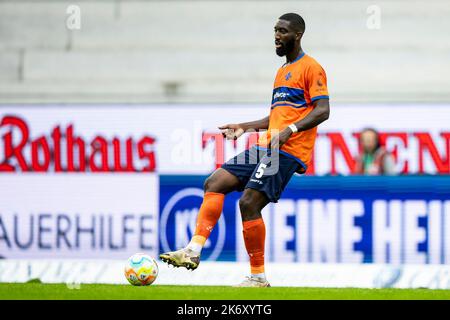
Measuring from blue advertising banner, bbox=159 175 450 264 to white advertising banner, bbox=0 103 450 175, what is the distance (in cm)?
24

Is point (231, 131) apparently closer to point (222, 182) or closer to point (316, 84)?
point (222, 182)

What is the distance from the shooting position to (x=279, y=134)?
24.3ft

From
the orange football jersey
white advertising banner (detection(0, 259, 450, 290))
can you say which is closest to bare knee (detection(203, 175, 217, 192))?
the orange football jersey

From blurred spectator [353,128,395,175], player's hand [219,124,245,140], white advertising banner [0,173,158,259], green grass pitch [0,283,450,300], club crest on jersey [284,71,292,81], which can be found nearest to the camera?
green grass pitch [0,283,450,300]

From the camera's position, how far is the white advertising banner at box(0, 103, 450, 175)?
1280 cm

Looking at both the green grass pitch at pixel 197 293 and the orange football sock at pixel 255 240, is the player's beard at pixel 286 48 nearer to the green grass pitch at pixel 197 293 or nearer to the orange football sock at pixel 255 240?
the orange football sock at pixel 255 240

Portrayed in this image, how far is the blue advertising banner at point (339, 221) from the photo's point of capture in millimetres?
12688

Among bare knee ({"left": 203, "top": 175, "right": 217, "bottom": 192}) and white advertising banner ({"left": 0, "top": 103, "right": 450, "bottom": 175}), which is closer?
bare knee ({"left": 203, "top": 175, "right": 217, "bottom": 192})

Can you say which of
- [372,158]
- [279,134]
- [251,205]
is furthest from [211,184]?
[372,158]

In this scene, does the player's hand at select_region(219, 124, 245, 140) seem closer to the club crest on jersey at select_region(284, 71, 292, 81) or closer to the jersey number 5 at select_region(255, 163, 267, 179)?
the jersey number 5 at select_region(255, 163, 267, 179)

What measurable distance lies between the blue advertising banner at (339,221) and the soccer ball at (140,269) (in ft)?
16.4

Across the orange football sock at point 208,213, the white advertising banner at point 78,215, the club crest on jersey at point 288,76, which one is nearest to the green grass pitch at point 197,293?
the orange football sock at point 208,213

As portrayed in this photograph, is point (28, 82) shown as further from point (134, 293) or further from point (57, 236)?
point (134, 293)

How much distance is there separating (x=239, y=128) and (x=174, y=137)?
528 cm
